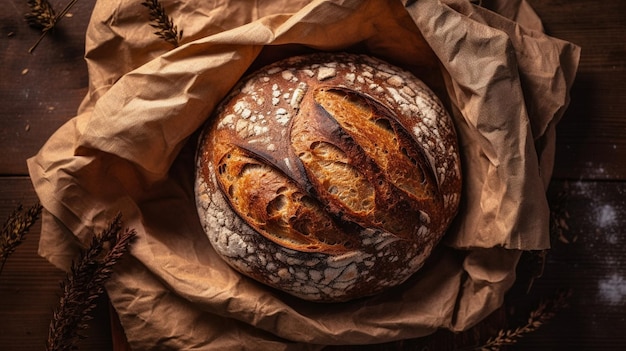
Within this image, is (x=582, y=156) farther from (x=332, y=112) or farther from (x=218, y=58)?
(x=218, y=58)

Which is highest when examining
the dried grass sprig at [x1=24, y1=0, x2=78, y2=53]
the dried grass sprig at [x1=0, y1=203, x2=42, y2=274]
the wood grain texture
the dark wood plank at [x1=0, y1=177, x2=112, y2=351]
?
the dried grass sprig at [x1=24, y1=0, x2=78, y2=53]

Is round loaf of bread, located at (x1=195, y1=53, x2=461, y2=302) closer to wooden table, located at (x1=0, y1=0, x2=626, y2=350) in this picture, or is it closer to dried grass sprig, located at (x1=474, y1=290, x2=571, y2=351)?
dried grass sprig, located at (x1=474, y1=290, x2=571, y2=351)

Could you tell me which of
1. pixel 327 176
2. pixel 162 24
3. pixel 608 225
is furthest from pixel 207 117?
pixel 608 225

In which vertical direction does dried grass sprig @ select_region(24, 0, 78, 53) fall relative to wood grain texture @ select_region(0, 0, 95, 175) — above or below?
above

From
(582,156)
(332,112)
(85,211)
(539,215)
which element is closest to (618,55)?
(582,156)

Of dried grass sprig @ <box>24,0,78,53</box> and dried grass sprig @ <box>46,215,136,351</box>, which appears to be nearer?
dried grass sprig @ <box>46,215,136,351</box>

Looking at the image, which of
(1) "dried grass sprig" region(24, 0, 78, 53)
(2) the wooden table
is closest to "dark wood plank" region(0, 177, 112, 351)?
(2) the wooden table
